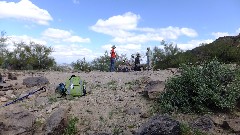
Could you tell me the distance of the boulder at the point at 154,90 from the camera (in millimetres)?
11125

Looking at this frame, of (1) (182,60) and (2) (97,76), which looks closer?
(2) (97,76)

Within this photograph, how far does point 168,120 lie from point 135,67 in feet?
37.8

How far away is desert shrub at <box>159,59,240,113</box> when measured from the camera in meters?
10.0

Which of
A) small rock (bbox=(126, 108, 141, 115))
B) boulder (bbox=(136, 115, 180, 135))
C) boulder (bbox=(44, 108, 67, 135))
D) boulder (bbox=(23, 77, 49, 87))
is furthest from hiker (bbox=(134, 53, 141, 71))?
boulder (bbox=(136, 115, 180, 135))

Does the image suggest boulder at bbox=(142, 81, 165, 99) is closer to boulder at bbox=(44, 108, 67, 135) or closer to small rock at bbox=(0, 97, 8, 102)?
boulder at bbox=(44, 108, 67, 135)

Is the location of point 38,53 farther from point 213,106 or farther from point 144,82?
point 213,106

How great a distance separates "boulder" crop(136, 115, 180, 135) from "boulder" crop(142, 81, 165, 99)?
7.83 ft

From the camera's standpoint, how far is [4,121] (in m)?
10.2

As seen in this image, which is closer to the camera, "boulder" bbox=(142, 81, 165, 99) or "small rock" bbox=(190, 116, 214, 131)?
"small rock" bbox=(190, 116, 214, 131)

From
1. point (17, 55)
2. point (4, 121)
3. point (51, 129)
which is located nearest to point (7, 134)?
point (4, 121)

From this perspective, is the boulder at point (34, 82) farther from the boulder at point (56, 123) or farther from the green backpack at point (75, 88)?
the boulder at point (56, 123)

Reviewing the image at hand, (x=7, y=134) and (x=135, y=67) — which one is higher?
(x=135, y=67)

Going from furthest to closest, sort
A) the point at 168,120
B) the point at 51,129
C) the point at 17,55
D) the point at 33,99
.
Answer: the point at 17,55 → the point at 33,99 → the point at 51,129 → the point at 168,120

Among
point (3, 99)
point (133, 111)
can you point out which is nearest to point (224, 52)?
point (133, 111)
